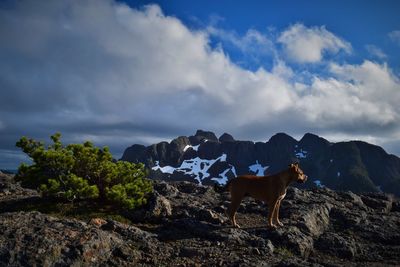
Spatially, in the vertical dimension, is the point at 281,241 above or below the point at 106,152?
below

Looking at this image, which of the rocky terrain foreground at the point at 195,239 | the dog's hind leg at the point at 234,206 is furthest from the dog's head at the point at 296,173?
the dog's hind leg at the point at 234,206

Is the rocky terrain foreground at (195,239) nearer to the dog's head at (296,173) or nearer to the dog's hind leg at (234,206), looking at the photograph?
the dog's hind leg at (234,206)

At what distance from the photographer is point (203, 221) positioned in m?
19.9

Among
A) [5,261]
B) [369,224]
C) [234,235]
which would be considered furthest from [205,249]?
[369,224]

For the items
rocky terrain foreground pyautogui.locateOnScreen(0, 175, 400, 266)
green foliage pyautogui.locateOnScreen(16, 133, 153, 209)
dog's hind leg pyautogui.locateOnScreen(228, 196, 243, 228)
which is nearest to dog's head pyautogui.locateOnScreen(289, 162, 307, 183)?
rocky terrain foreground pyautogui.locateOnScreen(0, 175, 400, 266)

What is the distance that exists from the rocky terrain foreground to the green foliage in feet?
4.50

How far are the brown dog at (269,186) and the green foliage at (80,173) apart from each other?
5.35m

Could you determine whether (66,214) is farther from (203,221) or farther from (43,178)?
(203,221)

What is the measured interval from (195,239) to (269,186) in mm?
4730

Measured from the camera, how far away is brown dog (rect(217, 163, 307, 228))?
19.2 metres

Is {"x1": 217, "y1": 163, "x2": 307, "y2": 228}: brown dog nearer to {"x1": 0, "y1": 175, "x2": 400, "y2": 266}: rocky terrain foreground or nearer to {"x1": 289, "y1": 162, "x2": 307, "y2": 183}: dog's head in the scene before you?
{"x1": 289, "y1": 162, "x2": 307, "y2": 183}: dog's head

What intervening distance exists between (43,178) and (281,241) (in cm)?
1386

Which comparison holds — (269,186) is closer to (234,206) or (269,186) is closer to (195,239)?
(234,206)

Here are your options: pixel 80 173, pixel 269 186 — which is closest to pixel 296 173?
pixel 269 186
